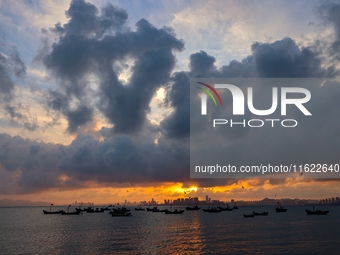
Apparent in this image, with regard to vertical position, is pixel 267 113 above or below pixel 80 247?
above

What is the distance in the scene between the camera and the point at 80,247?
183ft

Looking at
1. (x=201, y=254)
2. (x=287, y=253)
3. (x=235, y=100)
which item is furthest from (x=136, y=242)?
(x=235, y=100)

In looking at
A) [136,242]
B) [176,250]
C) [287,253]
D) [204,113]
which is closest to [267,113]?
[204,113]

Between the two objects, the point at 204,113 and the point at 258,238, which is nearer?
the point at 204,113

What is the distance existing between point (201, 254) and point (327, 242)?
29.0m

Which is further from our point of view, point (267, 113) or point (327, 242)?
point (327, 242)

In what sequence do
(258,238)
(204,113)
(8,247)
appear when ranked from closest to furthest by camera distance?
(204,113)
(8,247)
(258,238)

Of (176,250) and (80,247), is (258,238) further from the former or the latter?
(80,247)

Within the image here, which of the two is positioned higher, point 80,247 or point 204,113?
point 204,113

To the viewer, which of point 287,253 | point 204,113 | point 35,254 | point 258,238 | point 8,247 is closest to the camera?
point 287,253

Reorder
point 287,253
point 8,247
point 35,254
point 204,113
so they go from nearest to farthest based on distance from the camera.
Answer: point 287,253
point 35,254
point 204,113
point 8,247

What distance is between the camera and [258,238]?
210 feet

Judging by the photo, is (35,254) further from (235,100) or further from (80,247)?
(235,100)

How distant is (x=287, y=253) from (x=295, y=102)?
2488 cm
